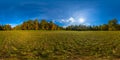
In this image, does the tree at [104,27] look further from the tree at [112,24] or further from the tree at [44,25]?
the tree at [44,25]


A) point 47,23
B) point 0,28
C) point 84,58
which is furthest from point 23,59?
point 47,23

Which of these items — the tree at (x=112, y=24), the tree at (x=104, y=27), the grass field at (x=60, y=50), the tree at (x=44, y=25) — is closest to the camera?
the grass field at (x=60, y=50)

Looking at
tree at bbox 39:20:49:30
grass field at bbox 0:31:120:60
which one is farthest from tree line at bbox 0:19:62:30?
grass field at bbox 0:31:120:60

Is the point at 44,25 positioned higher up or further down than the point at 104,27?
higher up

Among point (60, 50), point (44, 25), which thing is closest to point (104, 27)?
point (44, 25)

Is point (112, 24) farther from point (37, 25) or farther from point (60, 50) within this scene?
point (60, 50)

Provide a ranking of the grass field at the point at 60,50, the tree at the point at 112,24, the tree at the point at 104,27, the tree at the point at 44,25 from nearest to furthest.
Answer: the grass field at the point at 60,50 < the tree at the point at 104,27 < the tree at the point at 112,24 < the tree at the point at 44,25

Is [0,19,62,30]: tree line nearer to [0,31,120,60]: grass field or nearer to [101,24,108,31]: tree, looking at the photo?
[101,24,108,31]: tree

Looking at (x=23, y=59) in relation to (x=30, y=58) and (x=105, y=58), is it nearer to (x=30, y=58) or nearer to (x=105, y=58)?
(x=30, y=58)

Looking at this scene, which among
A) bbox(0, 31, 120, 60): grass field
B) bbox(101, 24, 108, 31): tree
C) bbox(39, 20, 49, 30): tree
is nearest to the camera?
bbox(0, 31, 120, 60): grass field

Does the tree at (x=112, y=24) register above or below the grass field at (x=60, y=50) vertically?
above

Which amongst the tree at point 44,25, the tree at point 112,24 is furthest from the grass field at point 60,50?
the tree at point 44,25

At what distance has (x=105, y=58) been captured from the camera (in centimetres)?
1245

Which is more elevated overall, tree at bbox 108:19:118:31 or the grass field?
tree at bbox 108:19:118:31
